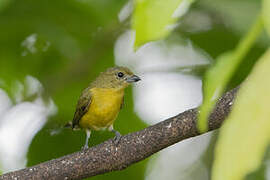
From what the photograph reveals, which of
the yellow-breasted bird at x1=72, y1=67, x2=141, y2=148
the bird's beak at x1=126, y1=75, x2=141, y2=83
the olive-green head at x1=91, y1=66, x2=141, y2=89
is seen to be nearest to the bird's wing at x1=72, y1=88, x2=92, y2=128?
the yellow-breasted bird at x1=72, y1=67, x2=141, y2=148

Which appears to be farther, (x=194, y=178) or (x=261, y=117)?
(x=194, y=178)

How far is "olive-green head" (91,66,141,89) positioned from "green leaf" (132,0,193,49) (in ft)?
14.2

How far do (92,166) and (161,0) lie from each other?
7.23 ft

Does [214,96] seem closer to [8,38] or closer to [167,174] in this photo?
[8,38]

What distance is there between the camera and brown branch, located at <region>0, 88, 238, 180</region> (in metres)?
2.34

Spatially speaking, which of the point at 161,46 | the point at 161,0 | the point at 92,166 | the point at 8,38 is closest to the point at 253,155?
the point at 161,0

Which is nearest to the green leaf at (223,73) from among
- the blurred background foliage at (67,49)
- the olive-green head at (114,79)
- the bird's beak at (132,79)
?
the blurred background foliage at (67,49)

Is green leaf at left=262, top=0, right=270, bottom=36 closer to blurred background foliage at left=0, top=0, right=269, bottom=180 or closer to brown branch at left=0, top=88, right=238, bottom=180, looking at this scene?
brown branch at left=0, top=88, right=238, bottom=180

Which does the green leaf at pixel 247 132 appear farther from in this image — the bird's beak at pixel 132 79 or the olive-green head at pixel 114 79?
the olive-green head at pixel 114 79

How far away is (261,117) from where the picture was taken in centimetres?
43

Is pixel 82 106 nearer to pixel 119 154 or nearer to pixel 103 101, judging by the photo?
pixel 103 101

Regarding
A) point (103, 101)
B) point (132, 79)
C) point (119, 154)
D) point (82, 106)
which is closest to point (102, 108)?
point (103, 101)

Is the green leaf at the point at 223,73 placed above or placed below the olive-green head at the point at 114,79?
above

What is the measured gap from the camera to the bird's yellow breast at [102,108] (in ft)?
15.0
